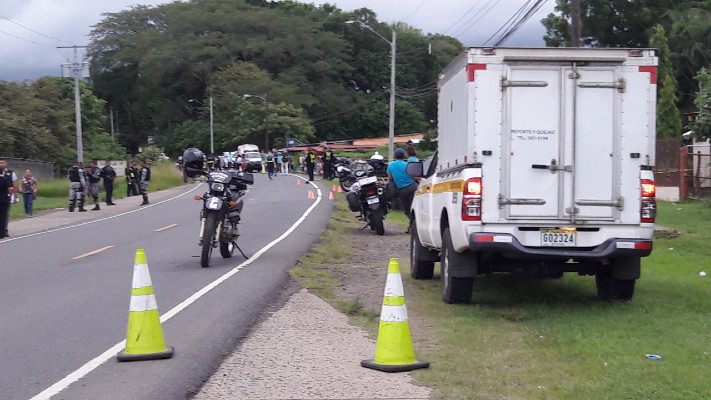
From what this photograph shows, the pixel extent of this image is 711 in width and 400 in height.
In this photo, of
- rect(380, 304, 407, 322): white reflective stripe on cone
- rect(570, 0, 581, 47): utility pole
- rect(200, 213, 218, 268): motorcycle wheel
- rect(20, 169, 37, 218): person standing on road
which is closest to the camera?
rect(380, 304, 407, 322): white reflective stripe on cone

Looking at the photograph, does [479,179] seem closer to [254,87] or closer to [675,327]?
[675,327]

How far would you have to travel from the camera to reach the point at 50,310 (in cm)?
1064

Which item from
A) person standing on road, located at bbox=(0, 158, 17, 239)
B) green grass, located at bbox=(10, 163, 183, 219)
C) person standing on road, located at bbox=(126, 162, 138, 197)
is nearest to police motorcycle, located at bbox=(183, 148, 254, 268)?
person standing on road, located at bbox=(0, 158, 17, 239)

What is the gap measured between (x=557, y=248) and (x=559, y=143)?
1.11 metres

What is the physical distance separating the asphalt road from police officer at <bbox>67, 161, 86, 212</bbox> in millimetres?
8829

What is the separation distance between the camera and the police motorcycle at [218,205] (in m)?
14.3

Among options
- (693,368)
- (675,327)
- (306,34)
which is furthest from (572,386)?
(306,34)

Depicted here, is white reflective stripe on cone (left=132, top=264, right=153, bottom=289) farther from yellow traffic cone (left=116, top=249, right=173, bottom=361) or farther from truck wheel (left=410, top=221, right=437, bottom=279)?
truck wheel (left=410, top=221, right=437, bottom=279)

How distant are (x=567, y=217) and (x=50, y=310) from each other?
5866 mm

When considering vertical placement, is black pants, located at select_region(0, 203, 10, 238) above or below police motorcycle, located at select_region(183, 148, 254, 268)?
below

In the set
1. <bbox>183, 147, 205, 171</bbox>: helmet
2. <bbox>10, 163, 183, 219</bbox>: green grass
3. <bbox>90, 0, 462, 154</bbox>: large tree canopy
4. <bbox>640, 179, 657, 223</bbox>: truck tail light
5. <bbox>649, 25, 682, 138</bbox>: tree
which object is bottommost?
Result: <bbox>10, 163, 183, 219</bbox>: green grass

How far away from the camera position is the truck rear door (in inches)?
387

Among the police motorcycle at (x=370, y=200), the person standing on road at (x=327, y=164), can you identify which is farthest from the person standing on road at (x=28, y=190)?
the person standing on road at (x=327, y=164)

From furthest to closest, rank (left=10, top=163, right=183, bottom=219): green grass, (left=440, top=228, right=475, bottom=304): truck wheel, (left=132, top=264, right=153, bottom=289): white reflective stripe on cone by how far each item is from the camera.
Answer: (left=10, top=163, right=183, bottom=219): green grass
(left=440, top=228, right=475, bottom=304): truck wheel
(left=132, top=264, right=153, bottom=289): white reflective stripe on cone
